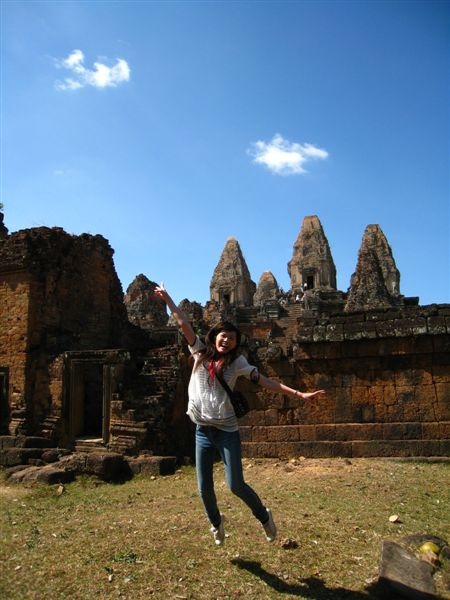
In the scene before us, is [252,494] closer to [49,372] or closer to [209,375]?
[209,375]

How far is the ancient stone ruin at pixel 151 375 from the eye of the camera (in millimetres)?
9203

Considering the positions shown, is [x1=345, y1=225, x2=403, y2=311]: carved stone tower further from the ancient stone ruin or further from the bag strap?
the bag strap

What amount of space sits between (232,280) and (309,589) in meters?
48.6

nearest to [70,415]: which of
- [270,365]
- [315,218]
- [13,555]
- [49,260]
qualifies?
[49,260]

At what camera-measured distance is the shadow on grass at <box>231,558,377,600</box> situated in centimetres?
→ 380

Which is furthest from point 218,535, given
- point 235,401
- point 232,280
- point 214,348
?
point 232,280

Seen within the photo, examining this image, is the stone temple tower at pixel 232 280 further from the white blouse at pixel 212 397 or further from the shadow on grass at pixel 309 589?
the shadow on grass at pixel 309 589

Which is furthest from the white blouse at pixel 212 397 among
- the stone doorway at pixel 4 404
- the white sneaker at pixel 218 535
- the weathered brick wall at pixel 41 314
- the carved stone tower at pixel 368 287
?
the carved stone tower at pixel 368 287

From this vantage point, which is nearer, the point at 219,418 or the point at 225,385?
the point at 219,418

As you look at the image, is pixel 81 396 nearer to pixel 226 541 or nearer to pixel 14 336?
pixel 14 336

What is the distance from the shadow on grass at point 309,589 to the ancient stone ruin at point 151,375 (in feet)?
17.7

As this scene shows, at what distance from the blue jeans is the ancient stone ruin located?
17.7ft

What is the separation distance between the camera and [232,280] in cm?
5231

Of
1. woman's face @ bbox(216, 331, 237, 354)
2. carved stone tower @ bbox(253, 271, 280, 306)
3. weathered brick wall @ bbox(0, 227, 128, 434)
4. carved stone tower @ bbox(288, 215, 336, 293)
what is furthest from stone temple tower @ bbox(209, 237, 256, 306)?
woman's face @ bbox(216, 331, 237, 354)
